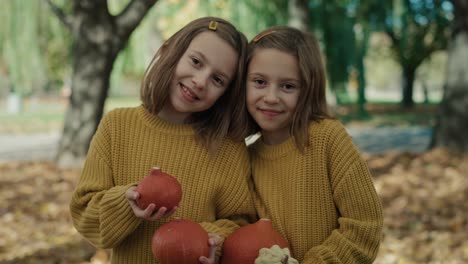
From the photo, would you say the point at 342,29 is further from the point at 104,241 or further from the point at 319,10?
the point at 104,241

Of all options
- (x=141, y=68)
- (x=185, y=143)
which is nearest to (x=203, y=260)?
(x=185, y=143)

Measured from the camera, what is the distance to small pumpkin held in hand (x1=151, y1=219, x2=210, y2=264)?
1843 millimetres

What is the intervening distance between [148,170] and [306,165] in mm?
670

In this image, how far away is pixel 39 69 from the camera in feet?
37.5

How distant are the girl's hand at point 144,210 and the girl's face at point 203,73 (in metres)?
0.47

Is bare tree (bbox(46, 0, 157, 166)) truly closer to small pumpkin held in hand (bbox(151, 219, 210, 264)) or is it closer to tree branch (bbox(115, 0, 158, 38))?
tree branch (bbox(115, 0, 158, 38))

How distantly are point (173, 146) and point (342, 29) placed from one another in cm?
1007

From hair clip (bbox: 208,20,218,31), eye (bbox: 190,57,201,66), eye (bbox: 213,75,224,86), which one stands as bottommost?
eye (bbox: 213,75,224,86)

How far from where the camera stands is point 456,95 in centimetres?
801

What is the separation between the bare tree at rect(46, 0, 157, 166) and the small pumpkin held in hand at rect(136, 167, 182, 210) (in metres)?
5.25

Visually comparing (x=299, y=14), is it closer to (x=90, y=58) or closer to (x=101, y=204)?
(x=90, y=58)

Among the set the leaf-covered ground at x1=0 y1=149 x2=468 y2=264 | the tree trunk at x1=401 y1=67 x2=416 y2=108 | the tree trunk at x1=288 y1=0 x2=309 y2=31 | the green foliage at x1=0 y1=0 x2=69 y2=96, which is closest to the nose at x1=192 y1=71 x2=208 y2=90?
the leaf-covered ground at x1=0 y1=149 x2=468 y2=264

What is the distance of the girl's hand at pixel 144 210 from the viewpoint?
1.86 metres

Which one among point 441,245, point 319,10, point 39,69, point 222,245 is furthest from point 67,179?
point 319,10
